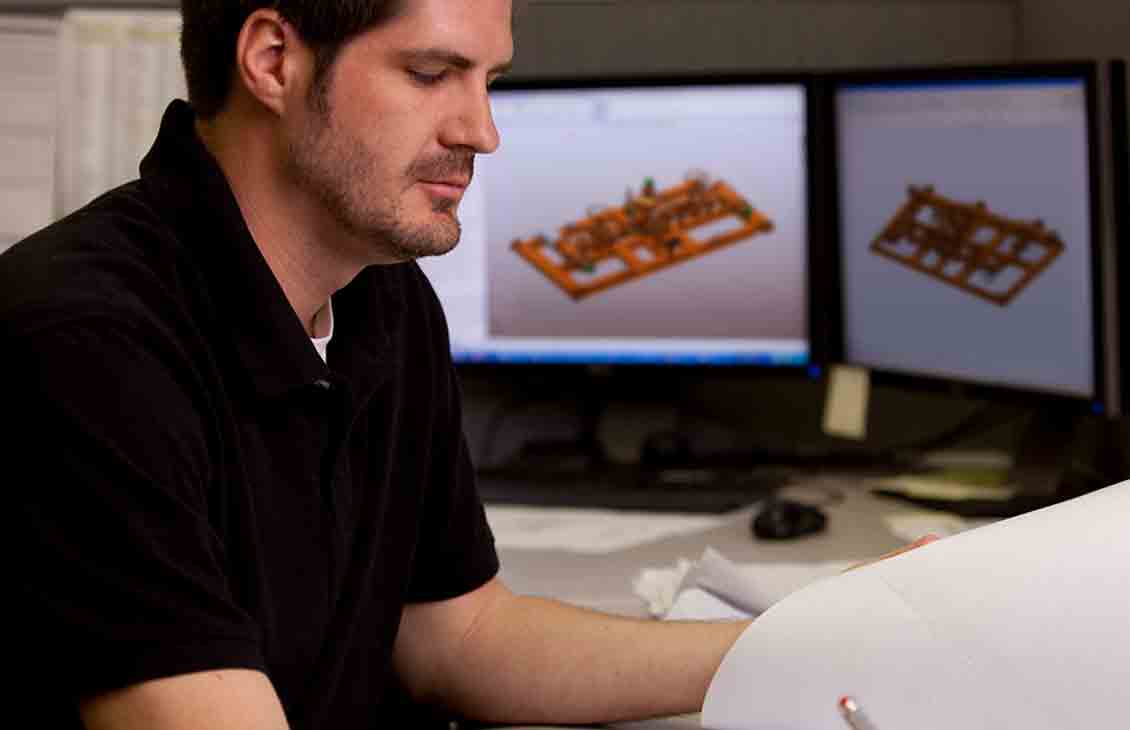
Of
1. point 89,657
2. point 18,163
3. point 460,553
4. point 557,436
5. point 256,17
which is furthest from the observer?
point 557,436

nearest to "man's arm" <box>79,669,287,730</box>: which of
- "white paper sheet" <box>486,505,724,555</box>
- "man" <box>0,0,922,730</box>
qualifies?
"man" <box>0,0,922,730</box>

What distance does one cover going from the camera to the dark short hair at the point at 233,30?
3.13 feet

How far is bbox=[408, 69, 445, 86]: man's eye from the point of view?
3.19 ft

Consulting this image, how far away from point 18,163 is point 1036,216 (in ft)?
3.66

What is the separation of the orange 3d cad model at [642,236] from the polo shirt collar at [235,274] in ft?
3.01

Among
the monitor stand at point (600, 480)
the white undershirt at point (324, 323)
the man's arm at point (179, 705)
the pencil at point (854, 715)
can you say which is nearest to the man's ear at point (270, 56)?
the white undershirt at point (324, 323)

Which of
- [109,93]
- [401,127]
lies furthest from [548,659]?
[109,93]

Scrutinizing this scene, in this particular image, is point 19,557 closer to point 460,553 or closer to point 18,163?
point 460,553

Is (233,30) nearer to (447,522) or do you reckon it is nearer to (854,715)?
(447,522)

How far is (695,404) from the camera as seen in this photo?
1.98 meters

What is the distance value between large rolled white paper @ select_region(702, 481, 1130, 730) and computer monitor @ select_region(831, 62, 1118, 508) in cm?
79

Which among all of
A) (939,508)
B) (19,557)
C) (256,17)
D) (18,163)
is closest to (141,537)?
(19,557)

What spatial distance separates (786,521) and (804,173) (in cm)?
45

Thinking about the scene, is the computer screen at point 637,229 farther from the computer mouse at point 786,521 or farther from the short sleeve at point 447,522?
the short sleeve at point 447,522
